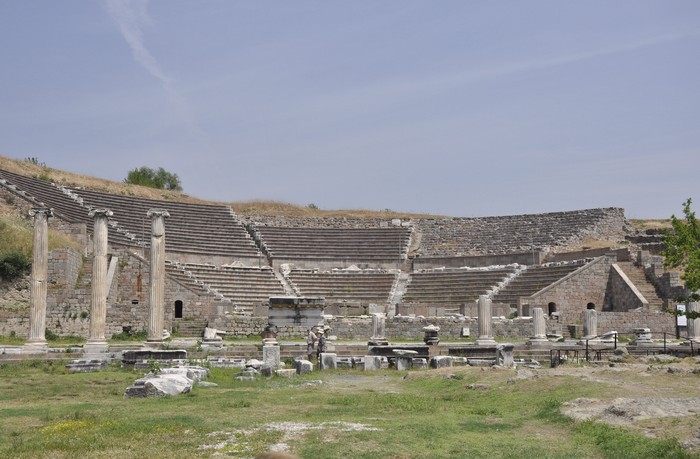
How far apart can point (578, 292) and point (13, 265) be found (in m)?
27.7

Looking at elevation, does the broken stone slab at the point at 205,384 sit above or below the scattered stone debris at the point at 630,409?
below

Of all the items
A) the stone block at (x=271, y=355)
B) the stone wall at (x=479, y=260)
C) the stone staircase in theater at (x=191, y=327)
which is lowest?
the stone block at (x=271, y=355)

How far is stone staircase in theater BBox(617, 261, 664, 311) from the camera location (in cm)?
4216

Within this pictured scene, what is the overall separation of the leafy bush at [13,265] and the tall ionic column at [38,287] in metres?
11.7

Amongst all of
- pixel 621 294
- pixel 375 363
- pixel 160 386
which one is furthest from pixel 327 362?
pixel 621 294

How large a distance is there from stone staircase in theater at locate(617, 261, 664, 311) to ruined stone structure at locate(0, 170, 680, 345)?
9 centimetres

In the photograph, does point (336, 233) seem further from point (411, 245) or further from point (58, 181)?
point (58, 181)

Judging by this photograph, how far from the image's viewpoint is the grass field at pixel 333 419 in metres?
9.91

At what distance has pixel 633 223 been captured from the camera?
62.5m

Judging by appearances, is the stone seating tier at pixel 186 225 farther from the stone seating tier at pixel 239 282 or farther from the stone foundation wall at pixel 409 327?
the stone foundation wall at pixel 409 327

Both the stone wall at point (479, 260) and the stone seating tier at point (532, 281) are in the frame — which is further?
the stone wall at point (479, 260)


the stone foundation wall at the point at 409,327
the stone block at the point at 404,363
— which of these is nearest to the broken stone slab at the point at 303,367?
the stone block at the point at 404,363

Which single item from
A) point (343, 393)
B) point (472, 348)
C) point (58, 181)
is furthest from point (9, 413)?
point (58, 181)

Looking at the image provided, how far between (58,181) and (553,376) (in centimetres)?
4491
